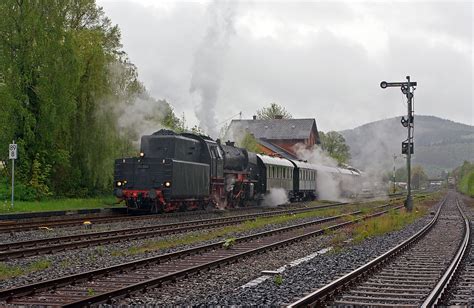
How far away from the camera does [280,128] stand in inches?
3602

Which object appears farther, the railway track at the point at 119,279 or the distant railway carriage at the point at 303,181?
the distant railway carriage at the point at 303,181

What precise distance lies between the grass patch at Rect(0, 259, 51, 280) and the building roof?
7726 centimetres

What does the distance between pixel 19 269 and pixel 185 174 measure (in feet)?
48.7

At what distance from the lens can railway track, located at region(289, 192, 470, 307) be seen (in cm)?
885

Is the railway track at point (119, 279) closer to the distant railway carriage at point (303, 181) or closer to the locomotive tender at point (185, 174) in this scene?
the locomotive tender at point (185, 174)

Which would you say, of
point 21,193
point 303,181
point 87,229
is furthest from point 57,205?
point 303,181

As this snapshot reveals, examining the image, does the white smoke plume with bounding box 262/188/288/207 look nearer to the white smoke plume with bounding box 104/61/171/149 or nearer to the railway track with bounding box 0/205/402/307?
the white smoke plume with bounding box 104/61/171/149

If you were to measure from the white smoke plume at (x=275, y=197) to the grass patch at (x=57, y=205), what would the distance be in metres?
10.6

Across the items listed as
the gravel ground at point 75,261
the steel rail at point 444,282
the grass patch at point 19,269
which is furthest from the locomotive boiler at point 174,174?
the grass patch at point 19,269

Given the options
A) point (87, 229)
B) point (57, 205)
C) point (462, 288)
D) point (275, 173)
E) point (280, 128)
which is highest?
point (280, 128)

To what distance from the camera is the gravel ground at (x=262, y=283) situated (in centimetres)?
910

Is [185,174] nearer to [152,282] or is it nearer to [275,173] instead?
[275,173]

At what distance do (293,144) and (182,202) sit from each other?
62.7 meters

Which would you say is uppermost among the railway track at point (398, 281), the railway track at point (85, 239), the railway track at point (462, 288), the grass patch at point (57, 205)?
the grass patch at point (57, 205)
